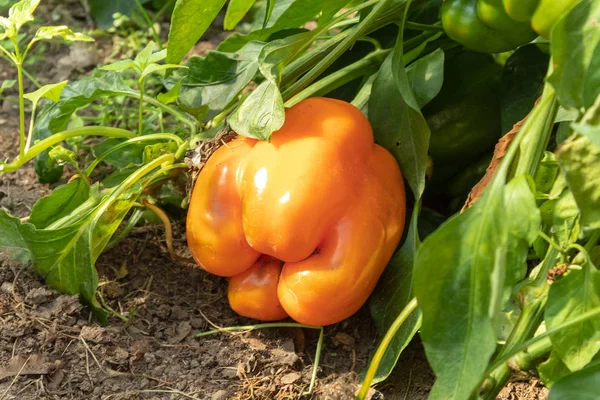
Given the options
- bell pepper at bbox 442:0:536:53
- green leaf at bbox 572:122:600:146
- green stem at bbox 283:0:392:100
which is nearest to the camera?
green leaf at bbox 572:122:600:146

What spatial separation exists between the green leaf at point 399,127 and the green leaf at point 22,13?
604 mm

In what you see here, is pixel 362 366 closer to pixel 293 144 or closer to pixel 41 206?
pixel 293 144

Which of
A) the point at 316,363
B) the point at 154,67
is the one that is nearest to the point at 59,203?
the point at 154,67

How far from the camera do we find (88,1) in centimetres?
218

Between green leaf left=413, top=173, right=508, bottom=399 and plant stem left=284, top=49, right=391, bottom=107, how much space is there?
0.53 meters

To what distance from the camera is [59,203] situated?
150 centimetres

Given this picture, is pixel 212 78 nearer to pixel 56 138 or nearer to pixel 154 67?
pixel 154 67

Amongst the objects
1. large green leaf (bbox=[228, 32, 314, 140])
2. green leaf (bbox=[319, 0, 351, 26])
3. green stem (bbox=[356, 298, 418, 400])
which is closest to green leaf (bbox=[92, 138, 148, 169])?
large green leaf (bbox=[228, 32, 314, 140])

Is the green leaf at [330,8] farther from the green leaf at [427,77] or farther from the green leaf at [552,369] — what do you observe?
the green leaf at [552,369]

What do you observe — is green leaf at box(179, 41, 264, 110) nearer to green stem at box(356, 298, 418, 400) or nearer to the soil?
the soil

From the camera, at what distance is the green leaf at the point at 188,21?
1.34 meters

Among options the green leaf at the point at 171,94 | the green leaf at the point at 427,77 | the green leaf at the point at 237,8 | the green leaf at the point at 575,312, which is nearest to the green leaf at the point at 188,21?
the green leaf at the point at 237,8

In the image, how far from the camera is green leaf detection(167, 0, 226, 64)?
134 cm

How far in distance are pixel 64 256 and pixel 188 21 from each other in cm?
46
